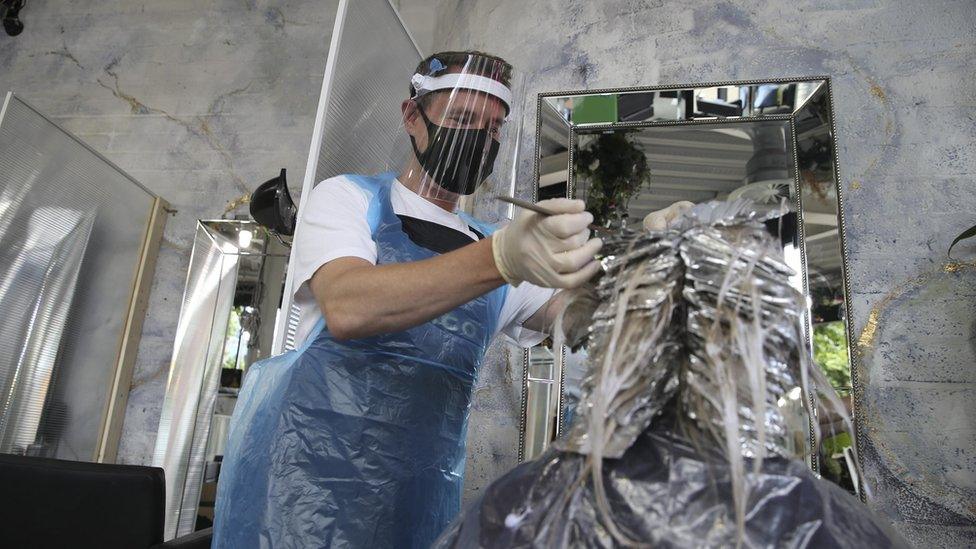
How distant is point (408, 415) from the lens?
110 centimetres

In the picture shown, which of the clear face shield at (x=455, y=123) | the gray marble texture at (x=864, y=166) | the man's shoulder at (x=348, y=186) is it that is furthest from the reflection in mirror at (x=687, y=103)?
the man's shoulder at (x=348, y=186)

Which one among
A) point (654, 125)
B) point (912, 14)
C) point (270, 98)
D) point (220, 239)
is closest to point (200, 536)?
point (220, 239)

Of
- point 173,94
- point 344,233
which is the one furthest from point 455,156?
point 173,94

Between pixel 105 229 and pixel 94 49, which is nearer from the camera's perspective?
pixel 105 229

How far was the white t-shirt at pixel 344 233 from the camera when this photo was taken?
41.0 inches

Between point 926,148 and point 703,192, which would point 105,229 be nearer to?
point 703,192

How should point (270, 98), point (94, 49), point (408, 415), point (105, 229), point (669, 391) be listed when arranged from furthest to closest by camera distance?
point (94, 49) → point (270, 98) → point (105, 229) → point (408, 415) → point (669, 391)

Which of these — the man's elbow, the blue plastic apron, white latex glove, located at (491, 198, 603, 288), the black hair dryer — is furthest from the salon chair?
white latex glove, located at (491, 198, 603, 288)

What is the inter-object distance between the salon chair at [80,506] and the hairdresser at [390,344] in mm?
754

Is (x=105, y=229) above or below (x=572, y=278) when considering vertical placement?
above

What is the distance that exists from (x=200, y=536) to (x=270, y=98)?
195cm

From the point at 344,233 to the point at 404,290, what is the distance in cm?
21

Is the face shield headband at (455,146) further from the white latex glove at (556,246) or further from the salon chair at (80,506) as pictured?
the salon chair at (80,506)

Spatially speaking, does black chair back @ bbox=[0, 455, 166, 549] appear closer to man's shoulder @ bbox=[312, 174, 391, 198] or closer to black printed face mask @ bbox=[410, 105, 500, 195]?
man's shoulder @ bbox=[312, 174, 391, 198]
